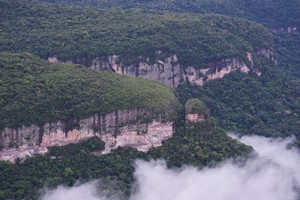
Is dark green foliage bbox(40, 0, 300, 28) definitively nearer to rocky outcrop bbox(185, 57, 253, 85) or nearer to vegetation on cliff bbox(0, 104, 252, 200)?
rocky outcrop bbox(185, 57, 253, 85)

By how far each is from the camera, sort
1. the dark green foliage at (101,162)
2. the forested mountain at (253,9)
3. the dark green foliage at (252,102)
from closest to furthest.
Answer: the dark green foliage at (101,162) → the dark green foliage at (252,102) → the forested mountain at (253,9)

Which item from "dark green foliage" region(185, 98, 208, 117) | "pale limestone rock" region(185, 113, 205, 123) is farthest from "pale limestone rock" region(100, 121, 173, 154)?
"dark green foliage" region(185, 98, 208, 117)

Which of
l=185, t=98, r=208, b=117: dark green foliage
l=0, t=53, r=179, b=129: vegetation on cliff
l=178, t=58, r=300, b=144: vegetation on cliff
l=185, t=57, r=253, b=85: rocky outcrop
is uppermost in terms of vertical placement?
l=0, t=53, r=179, b=129: vegetation on cliff

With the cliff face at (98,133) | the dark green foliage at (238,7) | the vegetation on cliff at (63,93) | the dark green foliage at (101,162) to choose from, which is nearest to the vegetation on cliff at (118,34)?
the vegetation on cliff at (63,93)

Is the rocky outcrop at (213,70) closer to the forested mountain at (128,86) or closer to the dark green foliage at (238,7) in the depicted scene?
the forested mountain at (128,86)

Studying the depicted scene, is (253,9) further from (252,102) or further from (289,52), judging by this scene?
(252,102)

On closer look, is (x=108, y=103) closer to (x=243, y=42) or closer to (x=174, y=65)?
(x=174, y=65)
